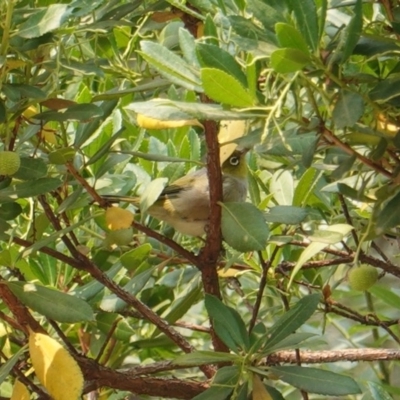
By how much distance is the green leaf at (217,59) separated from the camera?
89 centimetres

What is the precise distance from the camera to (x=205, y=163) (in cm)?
127

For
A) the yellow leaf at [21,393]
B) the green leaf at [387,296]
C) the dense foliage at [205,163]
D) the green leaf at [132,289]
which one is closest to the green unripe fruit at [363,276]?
the dense foliage at [205,163]

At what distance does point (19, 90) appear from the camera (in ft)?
3.45

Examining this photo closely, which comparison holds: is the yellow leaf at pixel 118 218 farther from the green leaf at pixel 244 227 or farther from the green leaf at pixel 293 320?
the green leaf at pixel 293 320

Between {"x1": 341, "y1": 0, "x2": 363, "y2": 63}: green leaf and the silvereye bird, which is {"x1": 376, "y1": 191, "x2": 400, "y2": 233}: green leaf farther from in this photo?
the silvereye bird

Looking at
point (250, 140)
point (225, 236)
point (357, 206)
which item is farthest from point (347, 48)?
point (357, 206)

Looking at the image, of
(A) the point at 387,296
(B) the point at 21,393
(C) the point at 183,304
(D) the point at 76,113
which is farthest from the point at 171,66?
(A) the point at 387,296

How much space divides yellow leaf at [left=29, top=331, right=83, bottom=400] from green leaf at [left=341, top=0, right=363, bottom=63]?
498 millimetres

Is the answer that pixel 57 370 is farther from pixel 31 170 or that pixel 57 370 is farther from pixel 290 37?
pixel 290 37

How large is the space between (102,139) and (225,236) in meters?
0.38

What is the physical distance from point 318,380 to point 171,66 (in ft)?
1.52

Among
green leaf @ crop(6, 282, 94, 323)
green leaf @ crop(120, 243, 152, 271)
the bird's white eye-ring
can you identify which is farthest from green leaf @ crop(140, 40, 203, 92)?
the bird's white eye-ring

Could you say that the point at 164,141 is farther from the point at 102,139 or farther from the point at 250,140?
the point at 250,140

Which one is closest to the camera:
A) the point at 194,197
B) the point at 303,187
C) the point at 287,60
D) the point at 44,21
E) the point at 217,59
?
the point at 287,60
